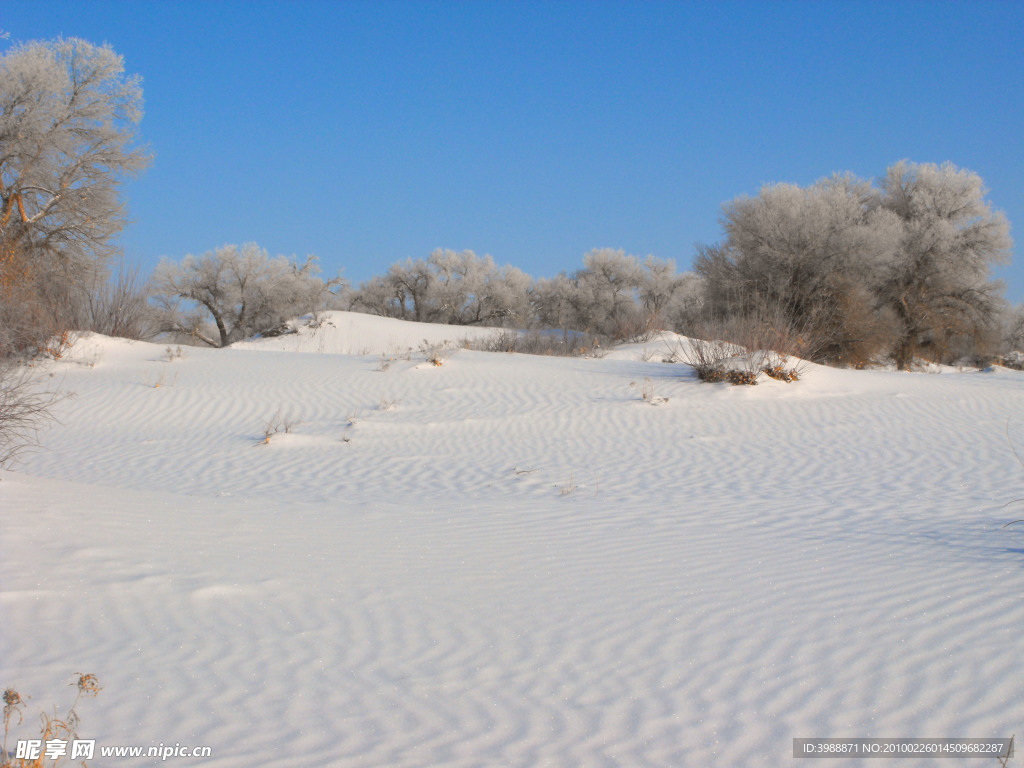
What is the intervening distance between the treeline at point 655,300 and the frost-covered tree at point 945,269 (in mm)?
55

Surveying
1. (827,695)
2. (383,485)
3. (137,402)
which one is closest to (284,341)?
(137,402)

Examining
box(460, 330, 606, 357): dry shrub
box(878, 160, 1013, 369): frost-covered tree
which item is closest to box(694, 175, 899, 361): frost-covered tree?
box(878, 160, 1013, 369): frost-covered tree

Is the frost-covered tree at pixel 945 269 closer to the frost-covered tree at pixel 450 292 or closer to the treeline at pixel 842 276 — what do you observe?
the treeline at pixel 842 276

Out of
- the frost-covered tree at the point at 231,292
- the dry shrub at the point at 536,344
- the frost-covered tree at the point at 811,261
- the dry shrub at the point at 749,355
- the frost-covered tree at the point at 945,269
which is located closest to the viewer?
the dry shrub at the point at 749,355

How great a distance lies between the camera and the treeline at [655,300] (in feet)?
55.4

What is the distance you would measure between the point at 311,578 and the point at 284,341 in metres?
23.2

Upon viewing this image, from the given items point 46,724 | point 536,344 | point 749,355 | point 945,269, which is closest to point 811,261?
point 945,269

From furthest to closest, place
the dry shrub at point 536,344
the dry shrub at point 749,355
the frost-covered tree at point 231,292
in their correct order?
the frost-covered tree at point 231,292 → the dry shrub at point 536,344 → the dry shrub at point 749,355

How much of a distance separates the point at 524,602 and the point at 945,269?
2805cm

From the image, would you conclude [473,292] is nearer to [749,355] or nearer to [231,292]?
[231,292]

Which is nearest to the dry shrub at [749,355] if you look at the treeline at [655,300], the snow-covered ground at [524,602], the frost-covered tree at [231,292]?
the treeline at [655,300]

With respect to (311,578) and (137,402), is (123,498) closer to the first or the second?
(311,578)

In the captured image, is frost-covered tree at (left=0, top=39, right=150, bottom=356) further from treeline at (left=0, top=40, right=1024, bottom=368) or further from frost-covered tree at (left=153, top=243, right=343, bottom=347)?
frost-covered tree at (left=153, top=243, right=343, bottom=347)

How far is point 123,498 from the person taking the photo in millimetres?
5402
